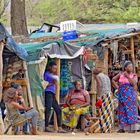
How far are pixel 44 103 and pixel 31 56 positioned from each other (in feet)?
3.82

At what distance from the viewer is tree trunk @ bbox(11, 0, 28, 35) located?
20.2 metres

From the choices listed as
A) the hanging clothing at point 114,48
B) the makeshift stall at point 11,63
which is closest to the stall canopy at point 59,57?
the makeshift stall at point 11,63

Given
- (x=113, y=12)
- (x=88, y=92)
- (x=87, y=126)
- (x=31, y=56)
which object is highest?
(x=113, y=12)

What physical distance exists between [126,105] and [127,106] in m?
0.03

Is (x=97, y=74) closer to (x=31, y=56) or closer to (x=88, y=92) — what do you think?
(x=88, y=92)

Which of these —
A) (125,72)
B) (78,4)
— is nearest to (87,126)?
(125,72)

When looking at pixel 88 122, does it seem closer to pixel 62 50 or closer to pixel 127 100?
pixel 127 100

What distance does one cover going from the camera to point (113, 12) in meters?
29.1

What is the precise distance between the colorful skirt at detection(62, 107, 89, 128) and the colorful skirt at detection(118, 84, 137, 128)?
915mm

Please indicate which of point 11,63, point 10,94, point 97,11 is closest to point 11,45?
point 11,63

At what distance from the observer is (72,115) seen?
12930 millimetres

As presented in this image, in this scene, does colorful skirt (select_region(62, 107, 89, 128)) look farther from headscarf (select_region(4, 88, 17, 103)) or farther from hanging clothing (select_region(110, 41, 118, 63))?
headscarf (select_region(4, 88, 17, 103))

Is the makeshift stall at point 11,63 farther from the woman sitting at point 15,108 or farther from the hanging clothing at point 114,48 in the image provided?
the hanging clothing at point 114,48

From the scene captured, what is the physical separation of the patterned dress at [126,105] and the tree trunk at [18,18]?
8.47 m
